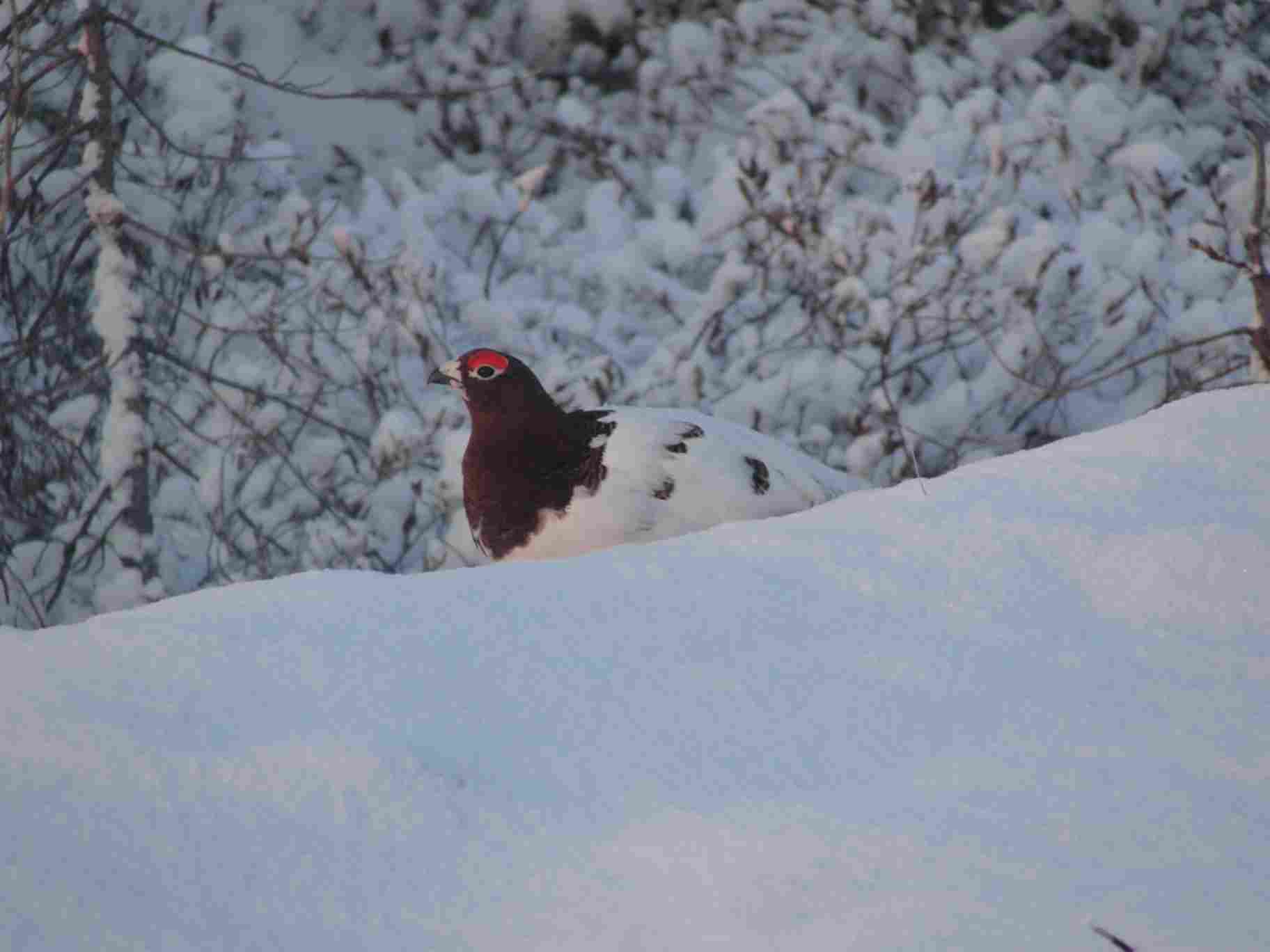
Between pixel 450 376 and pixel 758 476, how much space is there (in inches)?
26.0

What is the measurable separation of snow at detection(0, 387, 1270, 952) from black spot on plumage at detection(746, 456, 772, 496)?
1.13 m

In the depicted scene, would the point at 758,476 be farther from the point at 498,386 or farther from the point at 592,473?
the point at 498,386

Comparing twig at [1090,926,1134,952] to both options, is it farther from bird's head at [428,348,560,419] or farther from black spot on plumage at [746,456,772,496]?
bird's head at [428,348,560,419]

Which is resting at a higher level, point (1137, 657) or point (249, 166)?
point (1137, 657)

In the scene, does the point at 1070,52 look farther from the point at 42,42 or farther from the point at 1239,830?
the point at 1239,830

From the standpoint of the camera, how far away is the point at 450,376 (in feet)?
11.0

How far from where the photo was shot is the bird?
3074 mm

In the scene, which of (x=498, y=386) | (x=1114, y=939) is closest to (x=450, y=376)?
(x=498, y=386)

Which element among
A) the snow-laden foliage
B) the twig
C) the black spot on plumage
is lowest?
the snow-laden foliage

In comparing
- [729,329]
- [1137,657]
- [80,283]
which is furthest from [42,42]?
[1137,657]

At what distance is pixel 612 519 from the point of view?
3.06m

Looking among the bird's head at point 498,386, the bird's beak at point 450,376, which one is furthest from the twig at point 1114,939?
the bird's beak at point 450,376

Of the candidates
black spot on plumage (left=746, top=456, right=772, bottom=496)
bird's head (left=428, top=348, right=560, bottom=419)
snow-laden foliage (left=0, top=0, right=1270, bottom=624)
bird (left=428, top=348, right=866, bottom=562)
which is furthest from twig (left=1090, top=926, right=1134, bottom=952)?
snow-laden foliage (left=0, top=0, right=1270, bottom=624)

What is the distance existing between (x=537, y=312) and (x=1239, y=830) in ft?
16.3
